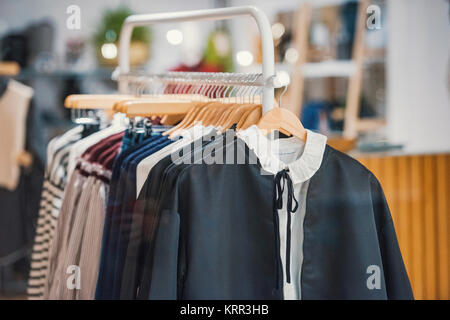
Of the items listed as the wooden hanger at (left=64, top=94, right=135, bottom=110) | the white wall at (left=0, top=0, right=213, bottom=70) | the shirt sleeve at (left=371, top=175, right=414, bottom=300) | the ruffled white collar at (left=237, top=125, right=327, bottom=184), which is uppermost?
the white wall at (left=0, top=0, right=213, bottom=70)

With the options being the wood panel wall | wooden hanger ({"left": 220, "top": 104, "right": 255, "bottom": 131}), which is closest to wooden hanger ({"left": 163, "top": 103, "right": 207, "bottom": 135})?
wooden hanger ({"left": 220, "top": 104, "right": 255, "bottom": 131})

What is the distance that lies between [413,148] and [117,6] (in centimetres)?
189

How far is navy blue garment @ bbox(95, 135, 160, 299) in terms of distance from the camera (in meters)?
1.44

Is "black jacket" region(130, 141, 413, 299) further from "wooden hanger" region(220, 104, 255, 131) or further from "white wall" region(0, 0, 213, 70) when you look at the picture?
"white wall" region(0, 0, 213, 70)

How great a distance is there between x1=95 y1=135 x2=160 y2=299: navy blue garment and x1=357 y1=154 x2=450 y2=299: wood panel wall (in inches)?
60.0

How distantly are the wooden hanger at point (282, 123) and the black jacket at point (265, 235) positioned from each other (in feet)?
0.23

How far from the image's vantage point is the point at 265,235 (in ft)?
4.18

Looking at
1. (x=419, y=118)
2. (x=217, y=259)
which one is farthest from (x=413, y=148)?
(x=217, y=259)

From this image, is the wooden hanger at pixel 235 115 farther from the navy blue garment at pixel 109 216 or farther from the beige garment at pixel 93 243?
the beige garment at pixel 93 243

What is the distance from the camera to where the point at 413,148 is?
302 cm

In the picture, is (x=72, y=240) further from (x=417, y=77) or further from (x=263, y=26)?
(x=417, y=77)

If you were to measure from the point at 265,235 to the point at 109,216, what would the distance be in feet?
1.39

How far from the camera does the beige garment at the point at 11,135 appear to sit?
3.23 m

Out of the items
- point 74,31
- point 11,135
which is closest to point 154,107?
point 11,135
